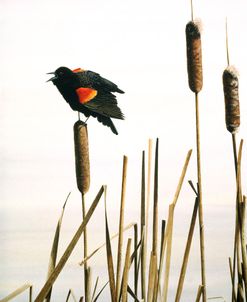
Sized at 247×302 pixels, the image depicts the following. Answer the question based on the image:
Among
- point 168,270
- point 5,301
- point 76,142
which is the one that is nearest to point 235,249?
point 168,270

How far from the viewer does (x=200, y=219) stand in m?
1.45

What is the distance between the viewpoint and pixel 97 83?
257cm

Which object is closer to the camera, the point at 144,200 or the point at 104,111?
the point at 144,200

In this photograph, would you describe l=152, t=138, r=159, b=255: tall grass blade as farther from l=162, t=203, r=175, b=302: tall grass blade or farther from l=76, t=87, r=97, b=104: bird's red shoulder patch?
l=76, t=87, r=97, b=104: bird's red shoulder patch

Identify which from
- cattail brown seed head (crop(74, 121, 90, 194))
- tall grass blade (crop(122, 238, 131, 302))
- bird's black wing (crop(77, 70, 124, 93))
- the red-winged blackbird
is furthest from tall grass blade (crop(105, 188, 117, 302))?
bird's black wing (crop(77, 70, 124, 93))

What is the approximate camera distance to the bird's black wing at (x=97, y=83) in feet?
8.39

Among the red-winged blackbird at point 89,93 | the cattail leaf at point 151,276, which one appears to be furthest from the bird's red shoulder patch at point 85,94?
the cattail leaf at point 151,276

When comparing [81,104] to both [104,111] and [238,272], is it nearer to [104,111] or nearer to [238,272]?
[104,111]

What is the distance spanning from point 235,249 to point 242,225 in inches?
2.7

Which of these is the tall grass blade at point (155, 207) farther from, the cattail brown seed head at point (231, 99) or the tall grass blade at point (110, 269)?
the cattail brown seed head at point (231, 99)

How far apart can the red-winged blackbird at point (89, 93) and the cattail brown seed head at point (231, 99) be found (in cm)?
90

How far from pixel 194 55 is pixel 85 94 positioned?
1033mm

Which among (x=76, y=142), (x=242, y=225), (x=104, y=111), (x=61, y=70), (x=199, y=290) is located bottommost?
(x=199, y=290)

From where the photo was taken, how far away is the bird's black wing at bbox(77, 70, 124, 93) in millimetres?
2559
